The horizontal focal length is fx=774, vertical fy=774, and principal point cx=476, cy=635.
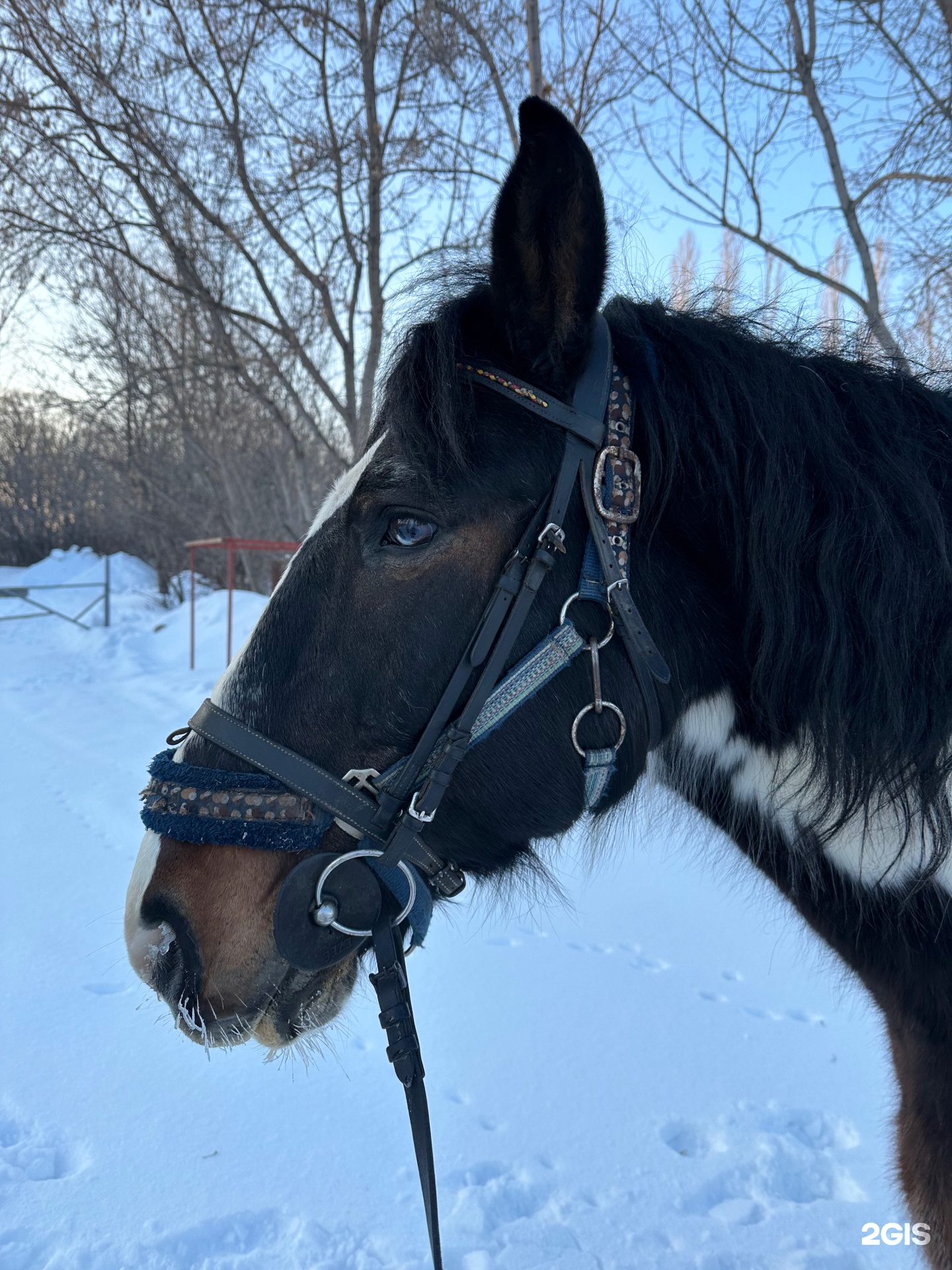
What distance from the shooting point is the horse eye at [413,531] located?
4.06 feet

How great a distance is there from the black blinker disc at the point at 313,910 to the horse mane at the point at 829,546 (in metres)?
0.70

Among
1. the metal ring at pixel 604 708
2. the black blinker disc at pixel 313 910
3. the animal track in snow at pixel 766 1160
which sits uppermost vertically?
the metal ring at pixel 604 708

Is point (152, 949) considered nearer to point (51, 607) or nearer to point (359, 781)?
point (359, 781)

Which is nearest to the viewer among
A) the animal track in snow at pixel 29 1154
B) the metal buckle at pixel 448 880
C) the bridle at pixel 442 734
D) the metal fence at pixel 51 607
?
the bridle at pixel 442 734

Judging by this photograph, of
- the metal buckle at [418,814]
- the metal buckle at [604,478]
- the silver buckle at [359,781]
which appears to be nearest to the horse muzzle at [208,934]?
the silver buckle at [359,781]

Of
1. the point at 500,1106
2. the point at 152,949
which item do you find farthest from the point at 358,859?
the point at 500,1106

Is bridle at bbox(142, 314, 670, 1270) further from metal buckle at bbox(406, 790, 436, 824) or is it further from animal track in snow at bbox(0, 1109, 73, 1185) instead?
animal track in snow at bbox(0, 1109, 73, 1185)

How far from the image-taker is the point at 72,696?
8.37 meters

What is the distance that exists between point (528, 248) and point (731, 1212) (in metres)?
2.35

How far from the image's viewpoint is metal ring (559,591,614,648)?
1.23 m

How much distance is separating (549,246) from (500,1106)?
7.92 ft

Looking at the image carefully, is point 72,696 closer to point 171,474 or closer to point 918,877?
point 918,877

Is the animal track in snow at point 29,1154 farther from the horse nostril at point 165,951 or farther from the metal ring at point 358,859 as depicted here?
the metal ring at point 358,859

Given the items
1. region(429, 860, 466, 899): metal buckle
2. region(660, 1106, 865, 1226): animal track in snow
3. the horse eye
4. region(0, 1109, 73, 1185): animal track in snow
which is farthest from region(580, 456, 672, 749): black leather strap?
region(0, 1109, 73, 1185): animal track in snow
